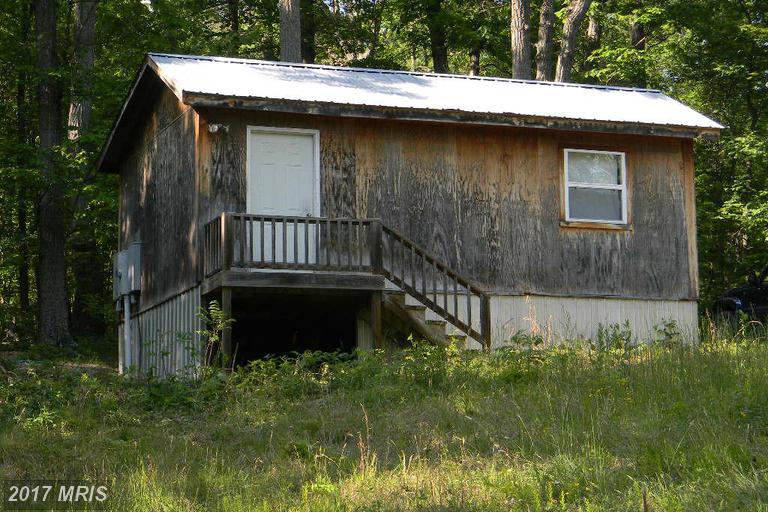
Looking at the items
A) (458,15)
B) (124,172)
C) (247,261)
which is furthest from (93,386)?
(458,15)

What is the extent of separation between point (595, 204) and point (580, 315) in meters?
1.97

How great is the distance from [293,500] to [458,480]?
55.9 inches

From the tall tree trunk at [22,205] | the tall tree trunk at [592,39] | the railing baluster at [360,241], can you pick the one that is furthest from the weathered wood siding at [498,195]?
the tall tree trunk at [592,39]

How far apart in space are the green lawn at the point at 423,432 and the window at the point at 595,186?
17.2 feet

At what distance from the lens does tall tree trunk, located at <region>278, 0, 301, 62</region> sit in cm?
2898

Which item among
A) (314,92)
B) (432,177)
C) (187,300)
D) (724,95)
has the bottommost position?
(187,300)

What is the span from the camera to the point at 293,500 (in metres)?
10.1

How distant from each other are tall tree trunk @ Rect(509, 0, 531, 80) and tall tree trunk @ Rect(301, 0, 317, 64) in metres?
7.61

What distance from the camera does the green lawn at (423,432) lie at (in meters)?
10.0

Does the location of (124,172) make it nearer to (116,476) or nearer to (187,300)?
(187,300)

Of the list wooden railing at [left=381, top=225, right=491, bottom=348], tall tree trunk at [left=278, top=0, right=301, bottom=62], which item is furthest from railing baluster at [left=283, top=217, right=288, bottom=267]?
tall tree trunk at [left=278, top=0, right=301, bottom=62]

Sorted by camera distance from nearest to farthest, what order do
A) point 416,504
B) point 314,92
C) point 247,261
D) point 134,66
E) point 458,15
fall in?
point 416,504, point 247,261, point 314,92, point 134,66, point 458,15

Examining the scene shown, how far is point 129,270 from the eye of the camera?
2333 centimetres

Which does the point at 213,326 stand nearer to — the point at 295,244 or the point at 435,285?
the point at 295,244
